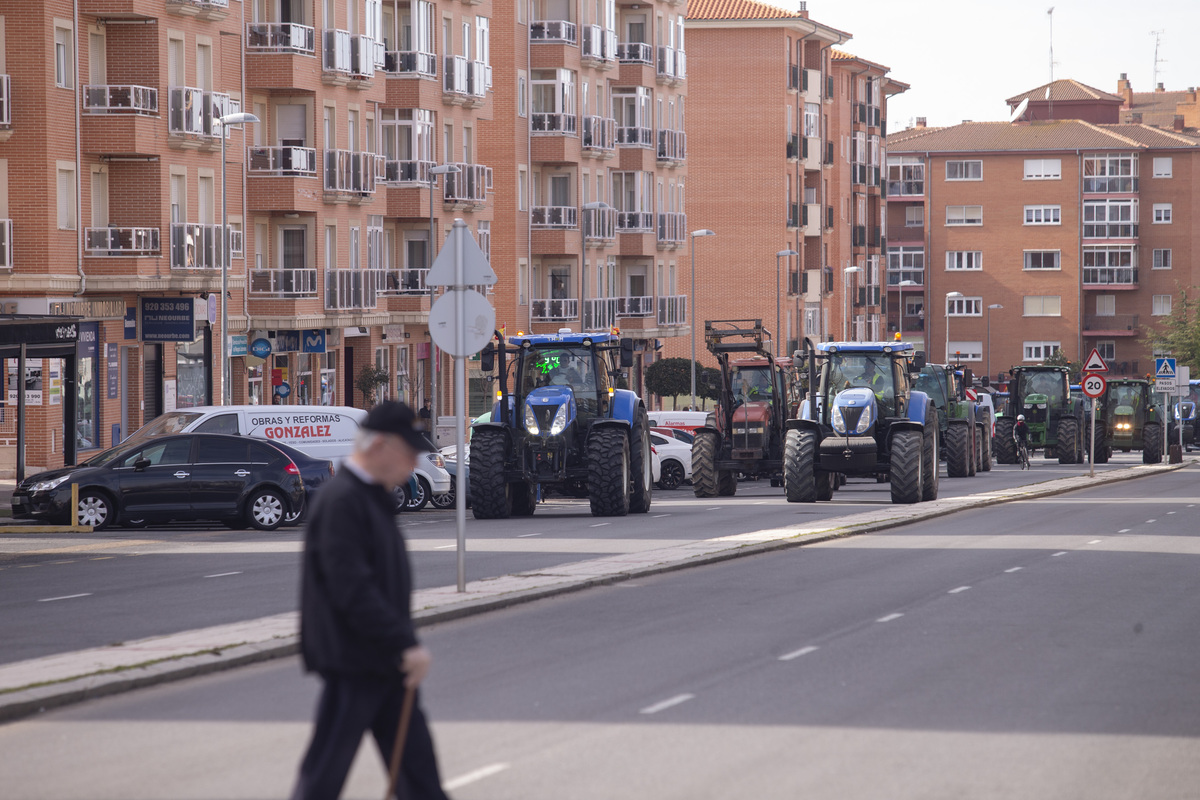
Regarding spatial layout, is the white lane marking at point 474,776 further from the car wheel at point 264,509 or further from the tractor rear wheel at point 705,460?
the tractor rear wheel at point 705,460

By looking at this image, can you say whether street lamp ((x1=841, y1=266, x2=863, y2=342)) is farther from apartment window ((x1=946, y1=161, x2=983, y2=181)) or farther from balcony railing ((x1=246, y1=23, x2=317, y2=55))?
balcony railing ((x1=246, y1=23, x2=317, y2=55))

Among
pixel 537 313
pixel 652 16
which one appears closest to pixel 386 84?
pixel 537 313

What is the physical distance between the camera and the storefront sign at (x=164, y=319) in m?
42.9

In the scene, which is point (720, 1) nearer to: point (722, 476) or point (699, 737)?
point (722, 476)

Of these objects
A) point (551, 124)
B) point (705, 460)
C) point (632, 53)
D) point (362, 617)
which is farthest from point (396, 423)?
point (632, 53)

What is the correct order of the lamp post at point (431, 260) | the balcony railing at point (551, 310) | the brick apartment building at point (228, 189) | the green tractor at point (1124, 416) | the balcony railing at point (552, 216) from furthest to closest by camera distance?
1. the balcony railing at point (552, 216)
2. the balcony railing at point (551, 310)
3. the green tractor at point (1124, 416)
4. the lamp post at point (431, 260)
5. the brick apartment building at point (228, 189)

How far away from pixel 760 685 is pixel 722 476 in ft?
83.5

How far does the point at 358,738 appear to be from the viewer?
6.42m

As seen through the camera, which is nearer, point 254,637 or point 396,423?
point 396,423

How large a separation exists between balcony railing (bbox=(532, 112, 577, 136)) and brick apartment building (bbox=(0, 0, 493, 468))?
3.83 metres

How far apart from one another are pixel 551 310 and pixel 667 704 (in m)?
55.0

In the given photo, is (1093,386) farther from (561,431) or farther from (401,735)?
(401,735)

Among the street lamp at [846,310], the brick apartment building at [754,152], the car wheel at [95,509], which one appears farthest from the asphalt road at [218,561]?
the street lamp at [846,310]

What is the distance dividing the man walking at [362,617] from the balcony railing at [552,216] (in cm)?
A: 5935
